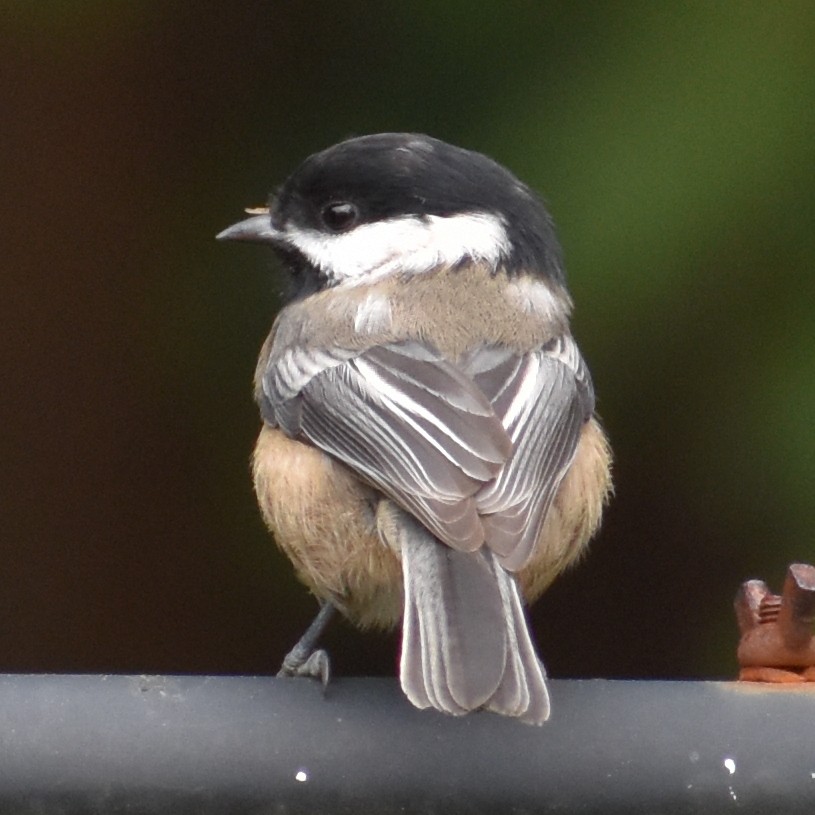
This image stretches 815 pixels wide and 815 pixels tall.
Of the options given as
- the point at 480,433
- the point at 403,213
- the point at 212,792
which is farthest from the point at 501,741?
the point at 403,213

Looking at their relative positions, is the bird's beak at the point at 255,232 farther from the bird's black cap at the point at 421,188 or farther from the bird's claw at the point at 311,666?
the bird's claw at the point at 311,666

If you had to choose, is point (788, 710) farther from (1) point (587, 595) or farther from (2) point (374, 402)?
(1) point (587, 595)

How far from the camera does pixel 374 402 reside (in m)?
2.10

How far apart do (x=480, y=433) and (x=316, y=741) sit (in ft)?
2.10

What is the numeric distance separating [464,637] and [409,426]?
39 cm

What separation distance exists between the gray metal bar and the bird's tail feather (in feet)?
0.30

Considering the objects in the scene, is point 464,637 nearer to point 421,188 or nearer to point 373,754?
point 373,754

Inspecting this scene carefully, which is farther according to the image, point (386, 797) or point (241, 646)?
point (241, 646)

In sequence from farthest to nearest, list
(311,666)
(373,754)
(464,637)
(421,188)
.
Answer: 1. (421,188)
2. (311,666)
3. (464,637)
4. (373,754)

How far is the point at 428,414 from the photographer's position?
2.03 meters

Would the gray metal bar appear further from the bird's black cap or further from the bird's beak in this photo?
the bird's beak

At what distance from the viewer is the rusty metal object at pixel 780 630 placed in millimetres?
1562

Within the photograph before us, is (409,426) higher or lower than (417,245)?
lower

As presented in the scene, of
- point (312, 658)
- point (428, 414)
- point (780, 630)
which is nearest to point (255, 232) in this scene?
point (428, 414)
